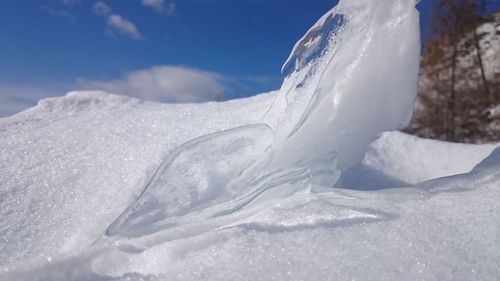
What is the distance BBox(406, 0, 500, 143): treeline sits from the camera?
13.0ft

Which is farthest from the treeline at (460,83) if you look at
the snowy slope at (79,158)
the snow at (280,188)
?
the snowy slope at (79,158)

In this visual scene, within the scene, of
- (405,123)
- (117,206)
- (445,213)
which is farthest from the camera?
(405,123)

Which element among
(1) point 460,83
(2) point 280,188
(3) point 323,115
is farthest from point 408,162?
(1) point 460,83

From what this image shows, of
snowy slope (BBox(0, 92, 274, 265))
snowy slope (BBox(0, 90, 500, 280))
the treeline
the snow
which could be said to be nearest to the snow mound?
the snow

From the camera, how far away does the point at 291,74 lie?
977mm

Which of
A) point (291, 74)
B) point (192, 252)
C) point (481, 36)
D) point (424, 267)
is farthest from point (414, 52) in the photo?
point (481, 36)

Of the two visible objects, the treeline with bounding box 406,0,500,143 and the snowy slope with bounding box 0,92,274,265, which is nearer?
the snowy slope with bounding box 0,92,274,265

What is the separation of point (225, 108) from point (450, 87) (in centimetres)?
355

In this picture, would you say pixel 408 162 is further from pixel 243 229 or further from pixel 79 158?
pixel 79 158

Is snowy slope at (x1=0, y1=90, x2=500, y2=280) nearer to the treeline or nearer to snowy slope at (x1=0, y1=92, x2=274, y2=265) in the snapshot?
snowy slope at (x1=0, y1=92, x2=274, y2=265)

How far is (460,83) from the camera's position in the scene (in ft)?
14.0

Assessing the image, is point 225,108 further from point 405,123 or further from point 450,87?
point 450,87

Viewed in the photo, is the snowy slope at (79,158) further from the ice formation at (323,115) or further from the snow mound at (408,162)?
the snow mound at (408,162)

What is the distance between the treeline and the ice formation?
341cm
